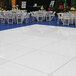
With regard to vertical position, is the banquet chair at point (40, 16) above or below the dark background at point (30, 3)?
below

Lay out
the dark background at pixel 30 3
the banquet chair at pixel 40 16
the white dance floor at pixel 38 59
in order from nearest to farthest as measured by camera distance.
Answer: the white dance floor at pixel 38 59 → the banquet chair at pixel 40 16 → the dark background at pixel 30 3

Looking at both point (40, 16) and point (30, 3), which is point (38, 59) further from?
point (30, 3)

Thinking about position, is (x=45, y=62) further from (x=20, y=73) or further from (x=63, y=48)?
(x=63, y=48)

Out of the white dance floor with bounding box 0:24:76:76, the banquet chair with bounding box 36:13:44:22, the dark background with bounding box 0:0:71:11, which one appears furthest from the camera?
the dark background with bounding box 0:0:71:11

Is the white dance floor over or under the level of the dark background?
under

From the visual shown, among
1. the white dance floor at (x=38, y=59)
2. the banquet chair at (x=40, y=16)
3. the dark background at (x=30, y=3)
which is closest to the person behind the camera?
the white dance floor at (x=38, y=59)

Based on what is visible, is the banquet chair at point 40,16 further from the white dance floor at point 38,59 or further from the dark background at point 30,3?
the white dance floor at point 38,59

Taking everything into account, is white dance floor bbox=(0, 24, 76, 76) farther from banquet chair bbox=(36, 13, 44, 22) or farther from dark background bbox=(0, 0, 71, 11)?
dark background bbox=(0, 0, 71, 11)

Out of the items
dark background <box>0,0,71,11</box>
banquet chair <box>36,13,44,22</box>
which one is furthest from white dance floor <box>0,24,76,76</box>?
dark background <box>0,0,71,11</box>

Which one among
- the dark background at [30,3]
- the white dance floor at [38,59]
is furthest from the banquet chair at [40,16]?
the white dance floor at [38,59]

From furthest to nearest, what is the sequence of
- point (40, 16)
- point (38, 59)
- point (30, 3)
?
1. point (30, 3)
2. point (40, 16)
3. point (38, 59)

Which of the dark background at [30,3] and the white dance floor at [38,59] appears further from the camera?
the dark background at [30,3]

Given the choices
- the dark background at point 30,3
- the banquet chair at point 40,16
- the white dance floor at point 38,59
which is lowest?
the white dance floor at point 38,59

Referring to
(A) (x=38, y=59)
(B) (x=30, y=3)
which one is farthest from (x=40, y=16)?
(A) (x=38, y=59)
